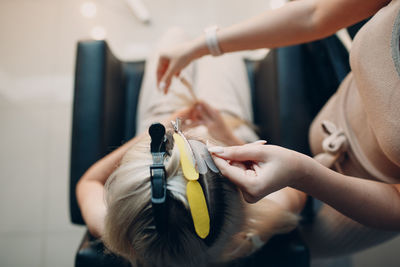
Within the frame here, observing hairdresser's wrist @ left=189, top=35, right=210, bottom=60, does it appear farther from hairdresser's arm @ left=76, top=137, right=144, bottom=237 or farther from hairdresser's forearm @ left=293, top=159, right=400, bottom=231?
hairdresser's forearm @ left=293, top=159, right=400, bottom=231

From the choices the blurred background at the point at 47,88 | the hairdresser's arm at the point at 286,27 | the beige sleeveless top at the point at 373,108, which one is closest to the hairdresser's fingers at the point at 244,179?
the beige sleeveless top at the point at 373,108

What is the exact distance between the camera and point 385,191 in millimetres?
519

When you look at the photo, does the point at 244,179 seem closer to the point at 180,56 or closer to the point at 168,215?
the point at 168,215

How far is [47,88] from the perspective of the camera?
158 centimetres

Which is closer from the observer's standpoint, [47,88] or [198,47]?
[198,47]

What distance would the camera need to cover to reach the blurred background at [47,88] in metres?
1.45

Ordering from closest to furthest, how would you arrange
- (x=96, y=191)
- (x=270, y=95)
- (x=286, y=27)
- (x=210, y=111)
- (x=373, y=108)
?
(x=373, y=108) → (x=286, y=27) → (x=96, y=191) → (x=210, y=111) → (x=270, y=95)

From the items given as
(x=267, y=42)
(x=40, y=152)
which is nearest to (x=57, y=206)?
(x=40, y=152)

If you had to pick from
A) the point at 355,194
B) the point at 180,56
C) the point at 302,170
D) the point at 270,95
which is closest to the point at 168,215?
the point at 302,170

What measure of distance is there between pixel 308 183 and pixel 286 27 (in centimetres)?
38

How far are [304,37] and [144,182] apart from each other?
Answer: 511mm

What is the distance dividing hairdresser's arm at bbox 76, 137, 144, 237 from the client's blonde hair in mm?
164

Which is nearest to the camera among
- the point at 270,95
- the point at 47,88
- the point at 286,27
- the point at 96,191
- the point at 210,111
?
the point at 286,27

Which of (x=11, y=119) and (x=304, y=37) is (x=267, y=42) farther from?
(x=11, y=119)
